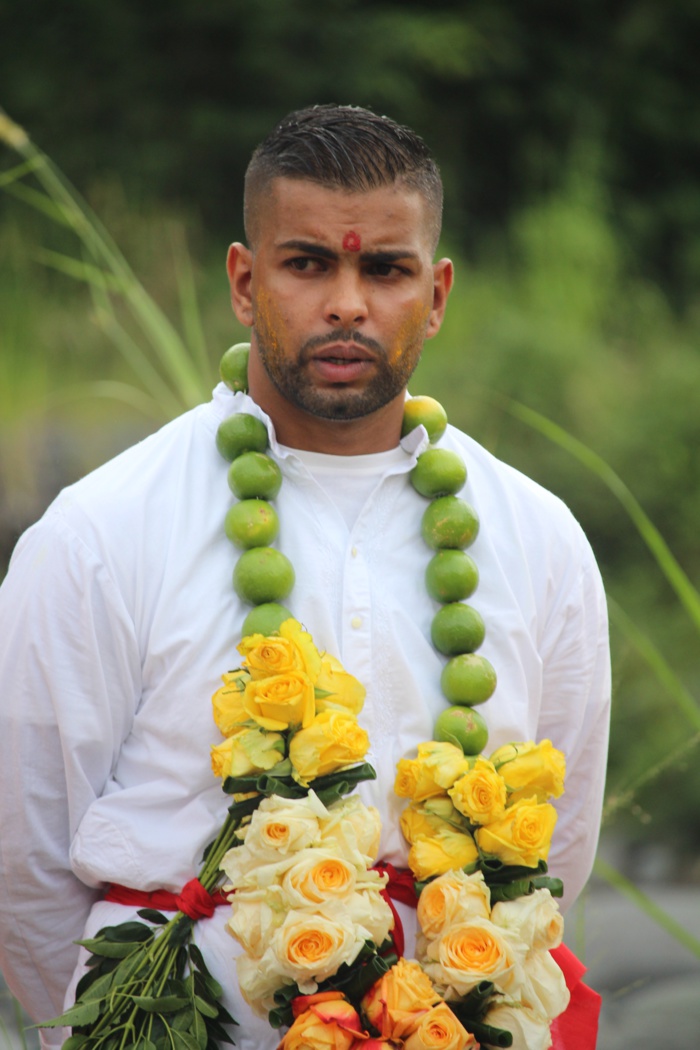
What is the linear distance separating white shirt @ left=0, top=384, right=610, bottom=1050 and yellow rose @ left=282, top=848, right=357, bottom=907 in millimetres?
231

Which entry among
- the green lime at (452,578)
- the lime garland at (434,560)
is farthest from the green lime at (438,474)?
the green lime at (452,578)

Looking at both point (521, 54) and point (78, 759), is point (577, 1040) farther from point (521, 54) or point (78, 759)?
point (521, 54)

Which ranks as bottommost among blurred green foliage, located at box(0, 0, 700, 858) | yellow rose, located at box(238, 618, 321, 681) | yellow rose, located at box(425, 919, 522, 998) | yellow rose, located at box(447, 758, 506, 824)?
yellow rose, located at box(425, 919, 522, 998)

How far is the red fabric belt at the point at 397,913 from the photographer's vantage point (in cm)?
204

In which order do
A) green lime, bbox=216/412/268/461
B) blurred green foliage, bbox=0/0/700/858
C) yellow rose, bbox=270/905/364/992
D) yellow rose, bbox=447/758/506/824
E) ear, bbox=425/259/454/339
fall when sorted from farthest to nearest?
blurred green foliage, bbox=0/0/700/858, ear, bbox=425/259/454/339, green lime, bbox=216/412/268/461, yellow rose, bbox=447/758/506/824, yellow rose, bbox=270/905/364/992

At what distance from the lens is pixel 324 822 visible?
6.45 feet

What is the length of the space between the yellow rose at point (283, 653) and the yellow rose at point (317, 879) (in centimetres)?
28

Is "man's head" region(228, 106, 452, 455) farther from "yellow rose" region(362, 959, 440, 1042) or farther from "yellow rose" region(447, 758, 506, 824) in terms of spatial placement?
"yellow rose" region(362, 959, 440, 1042)

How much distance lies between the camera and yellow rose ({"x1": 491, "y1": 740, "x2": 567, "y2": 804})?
2.12 m

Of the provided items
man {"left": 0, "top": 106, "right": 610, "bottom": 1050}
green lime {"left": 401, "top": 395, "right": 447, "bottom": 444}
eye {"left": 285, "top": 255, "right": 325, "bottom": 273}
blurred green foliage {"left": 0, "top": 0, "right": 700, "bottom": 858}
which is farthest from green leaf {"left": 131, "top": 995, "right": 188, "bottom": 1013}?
blurred green foliage {"left": 0, "top": 0, "right": 700, "bottom": 858}

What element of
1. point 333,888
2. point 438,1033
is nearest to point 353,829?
point 333,888

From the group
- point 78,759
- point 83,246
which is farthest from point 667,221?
point 78,759

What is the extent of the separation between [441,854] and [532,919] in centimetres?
18

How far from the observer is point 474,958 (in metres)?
1.95
